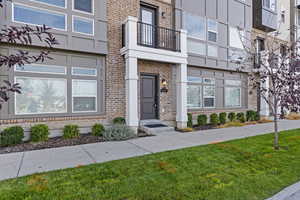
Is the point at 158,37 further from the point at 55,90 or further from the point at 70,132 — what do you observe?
the point at 70,132

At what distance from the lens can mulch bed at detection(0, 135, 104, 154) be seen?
5.83 m

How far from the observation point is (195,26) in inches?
415

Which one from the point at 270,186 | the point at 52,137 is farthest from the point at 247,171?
the point at 52,137

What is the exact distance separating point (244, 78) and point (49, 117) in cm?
1219

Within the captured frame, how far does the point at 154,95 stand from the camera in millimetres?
9453

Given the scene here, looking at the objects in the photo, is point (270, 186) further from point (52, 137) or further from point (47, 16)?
point (47, 16)

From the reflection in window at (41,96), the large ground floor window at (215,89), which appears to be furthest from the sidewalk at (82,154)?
the large ground floor window at (215,89)

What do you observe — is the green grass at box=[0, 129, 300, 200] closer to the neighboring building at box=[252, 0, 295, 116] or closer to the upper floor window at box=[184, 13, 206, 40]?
the upper floor window at box=[184, 13, 206, 40]

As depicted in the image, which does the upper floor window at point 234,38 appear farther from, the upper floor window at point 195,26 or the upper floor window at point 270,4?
the upper floor window at point 270,4

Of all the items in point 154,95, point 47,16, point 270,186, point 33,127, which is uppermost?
point 47,16

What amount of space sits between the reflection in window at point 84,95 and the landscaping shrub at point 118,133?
1317 millimetres

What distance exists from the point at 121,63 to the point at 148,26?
92.6 inches

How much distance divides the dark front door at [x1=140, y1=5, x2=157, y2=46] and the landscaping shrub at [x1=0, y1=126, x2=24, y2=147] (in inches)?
240

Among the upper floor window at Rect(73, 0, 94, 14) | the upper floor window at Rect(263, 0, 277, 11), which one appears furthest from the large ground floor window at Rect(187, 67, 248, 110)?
the upper floor window at Rect(73, 0, 94, 14)
